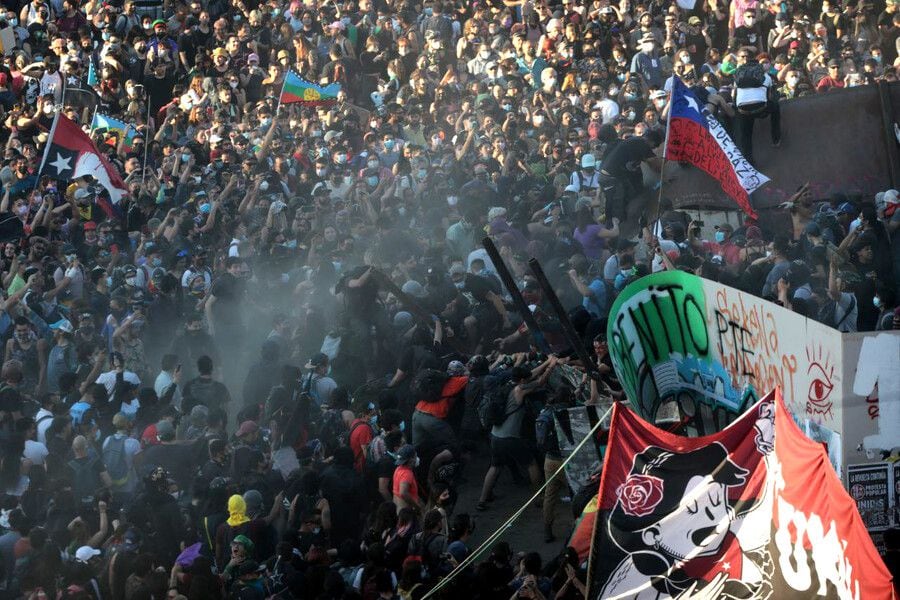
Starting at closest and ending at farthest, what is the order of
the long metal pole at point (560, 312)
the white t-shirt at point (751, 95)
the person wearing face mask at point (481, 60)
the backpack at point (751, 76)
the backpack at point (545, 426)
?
the long metal pole at point (560, 312), the backpack at point (545, 426), the backpack at point (751, 76), the white t-shirt at point (751, 95), the person wearing face mask at point (481, 60)

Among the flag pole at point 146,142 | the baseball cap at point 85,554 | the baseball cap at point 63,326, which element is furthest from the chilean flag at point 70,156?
the baseball cap at point 85,554

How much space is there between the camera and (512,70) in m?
21.2

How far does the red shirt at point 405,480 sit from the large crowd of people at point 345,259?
2 centimetres

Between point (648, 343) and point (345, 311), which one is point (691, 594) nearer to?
point (648, 343)

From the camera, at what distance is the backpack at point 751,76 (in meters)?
16.9

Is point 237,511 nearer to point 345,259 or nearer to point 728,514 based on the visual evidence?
point 728,514

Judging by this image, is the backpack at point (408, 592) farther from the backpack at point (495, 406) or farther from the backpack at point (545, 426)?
the backpack at point (495, 406)

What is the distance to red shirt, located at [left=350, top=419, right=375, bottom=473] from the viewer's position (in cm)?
1220

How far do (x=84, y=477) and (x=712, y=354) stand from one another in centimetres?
578

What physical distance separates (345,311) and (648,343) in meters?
4.81

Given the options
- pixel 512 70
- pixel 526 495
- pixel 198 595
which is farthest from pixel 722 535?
pixel 512 70

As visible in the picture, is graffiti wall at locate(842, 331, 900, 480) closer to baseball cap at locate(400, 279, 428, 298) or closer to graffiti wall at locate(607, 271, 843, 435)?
graffiti wall at locate(607, 271, 843, 435)

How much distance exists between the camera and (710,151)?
14734mm

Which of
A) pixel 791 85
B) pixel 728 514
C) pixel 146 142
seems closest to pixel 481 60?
pixel 791 85
